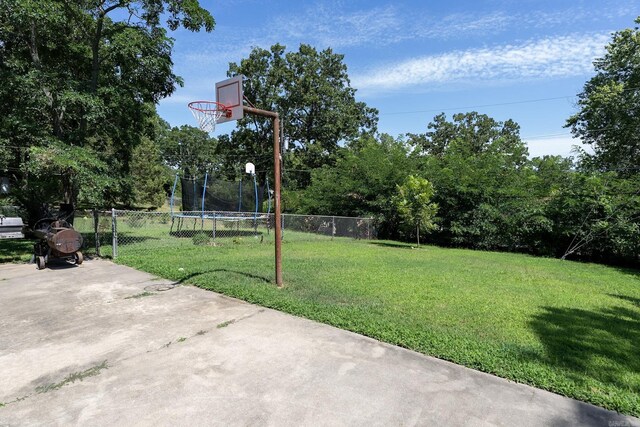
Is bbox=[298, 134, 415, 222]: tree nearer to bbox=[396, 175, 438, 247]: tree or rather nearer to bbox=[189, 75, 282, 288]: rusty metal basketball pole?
bbox=[396, 175, 438, 247]: tree

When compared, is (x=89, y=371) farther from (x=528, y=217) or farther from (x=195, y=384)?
(x=528, y=217)

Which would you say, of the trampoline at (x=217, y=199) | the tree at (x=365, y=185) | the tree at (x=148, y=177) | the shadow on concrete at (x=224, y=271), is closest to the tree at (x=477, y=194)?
the tree at (x=365, y=185)

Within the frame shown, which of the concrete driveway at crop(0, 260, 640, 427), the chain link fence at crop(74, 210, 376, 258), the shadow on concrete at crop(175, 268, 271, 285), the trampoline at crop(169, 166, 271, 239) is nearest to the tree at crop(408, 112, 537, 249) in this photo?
the chain link fence at crop(74, 210, 376, 258)

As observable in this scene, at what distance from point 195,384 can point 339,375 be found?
1.20 m

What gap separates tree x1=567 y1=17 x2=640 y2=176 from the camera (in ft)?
66.7

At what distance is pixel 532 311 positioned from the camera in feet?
16.9

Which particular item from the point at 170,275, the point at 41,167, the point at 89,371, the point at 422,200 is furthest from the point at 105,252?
the point at 422,200

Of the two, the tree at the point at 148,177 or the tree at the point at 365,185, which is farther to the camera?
the tree at the point at 148,177

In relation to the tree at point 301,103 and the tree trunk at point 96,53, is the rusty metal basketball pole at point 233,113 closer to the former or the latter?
the tree trunk at point 96,53

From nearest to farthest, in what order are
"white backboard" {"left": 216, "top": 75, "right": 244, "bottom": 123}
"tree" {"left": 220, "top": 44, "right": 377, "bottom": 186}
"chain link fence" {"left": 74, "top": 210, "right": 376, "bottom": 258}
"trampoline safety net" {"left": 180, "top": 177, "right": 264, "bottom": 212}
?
"white backboard" {"left": 216, "top": 75, "right": 244, "bottom": 123}, "chain link fence" {"left": 74, "top": 210, "right": 376, "bottom": 258}, "trampoline safety net" {"left": 180, "top": 177, "right": 264, "bottom": 212}, "tree" {"left": 220, "top": 44, "right": 377, "bottom": 186}

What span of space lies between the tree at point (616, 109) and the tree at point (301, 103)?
728 inches

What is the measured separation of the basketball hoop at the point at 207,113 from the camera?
6.08 m

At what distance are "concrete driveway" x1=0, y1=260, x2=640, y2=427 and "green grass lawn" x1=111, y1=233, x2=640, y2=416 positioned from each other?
31cm

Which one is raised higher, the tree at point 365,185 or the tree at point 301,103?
the tree at point 301,103
